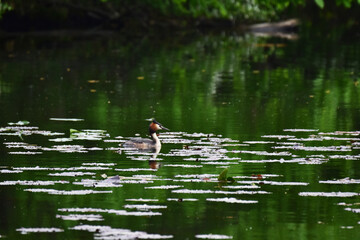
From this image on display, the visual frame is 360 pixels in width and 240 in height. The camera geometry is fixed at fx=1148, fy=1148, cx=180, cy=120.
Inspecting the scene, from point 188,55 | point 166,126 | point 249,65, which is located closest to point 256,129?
point 166,126

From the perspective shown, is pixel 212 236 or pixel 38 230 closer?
pixel 212 236

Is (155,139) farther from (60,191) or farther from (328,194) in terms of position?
(328,194)

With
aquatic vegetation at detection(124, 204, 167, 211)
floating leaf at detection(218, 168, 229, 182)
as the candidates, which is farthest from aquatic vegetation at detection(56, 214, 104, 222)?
floating leaf at detection(218, 168, 229, 182)

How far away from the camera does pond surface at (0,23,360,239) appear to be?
32.9 ft

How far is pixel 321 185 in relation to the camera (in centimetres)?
1205

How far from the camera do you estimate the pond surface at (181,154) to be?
32.9ft

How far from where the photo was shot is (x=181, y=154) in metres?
14.4

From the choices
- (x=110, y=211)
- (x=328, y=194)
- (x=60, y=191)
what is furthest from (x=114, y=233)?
(x=328, y=194)

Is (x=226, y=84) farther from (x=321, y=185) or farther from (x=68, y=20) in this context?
(x=68, y=20)

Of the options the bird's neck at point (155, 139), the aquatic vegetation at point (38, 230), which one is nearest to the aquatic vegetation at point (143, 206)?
the aquatic vegetation at point (38, 230)

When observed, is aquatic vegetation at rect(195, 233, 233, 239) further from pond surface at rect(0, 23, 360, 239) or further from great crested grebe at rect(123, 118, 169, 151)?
great crested grebe at rect(123, 118, 169, 151)

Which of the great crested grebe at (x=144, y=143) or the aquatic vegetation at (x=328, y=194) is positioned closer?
the aquatic vegetation at (x=328, y=194)

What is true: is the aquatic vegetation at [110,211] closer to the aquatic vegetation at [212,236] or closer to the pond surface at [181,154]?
the pond surface at [181,154]

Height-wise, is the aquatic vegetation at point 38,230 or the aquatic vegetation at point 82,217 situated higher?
the aquatic vegetation at point 82,217
